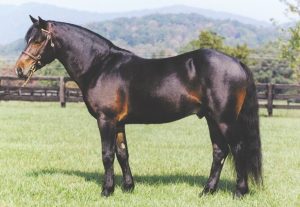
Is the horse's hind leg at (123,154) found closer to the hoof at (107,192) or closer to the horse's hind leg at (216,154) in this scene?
the hoof at (107,192)

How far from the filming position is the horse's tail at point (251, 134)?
6.19 meters

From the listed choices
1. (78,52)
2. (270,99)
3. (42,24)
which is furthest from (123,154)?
(270,99)

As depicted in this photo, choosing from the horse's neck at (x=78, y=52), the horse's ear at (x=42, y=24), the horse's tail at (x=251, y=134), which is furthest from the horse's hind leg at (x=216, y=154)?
the horse's ear at (x=42, y=24)

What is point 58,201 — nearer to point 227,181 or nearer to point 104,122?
point 104,122

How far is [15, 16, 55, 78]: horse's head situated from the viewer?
20.4 ft

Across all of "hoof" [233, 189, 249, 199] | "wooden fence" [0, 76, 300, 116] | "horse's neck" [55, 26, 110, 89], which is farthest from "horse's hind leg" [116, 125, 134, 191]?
"wooden fence" [0, 76, 300, 116]

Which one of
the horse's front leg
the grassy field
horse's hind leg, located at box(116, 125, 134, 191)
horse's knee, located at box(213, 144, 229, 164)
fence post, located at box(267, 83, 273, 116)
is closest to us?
the grassy field

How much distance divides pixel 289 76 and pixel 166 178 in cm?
6307

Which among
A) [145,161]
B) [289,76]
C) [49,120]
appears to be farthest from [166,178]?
[289,76]

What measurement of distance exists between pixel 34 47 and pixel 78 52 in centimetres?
58

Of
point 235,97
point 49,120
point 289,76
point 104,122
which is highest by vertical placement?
point 235,97

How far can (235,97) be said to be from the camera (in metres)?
5.98

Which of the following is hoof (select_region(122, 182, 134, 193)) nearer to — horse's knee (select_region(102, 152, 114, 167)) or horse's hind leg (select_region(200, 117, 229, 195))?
horse's knee (select_region(102, 152, 114, 167))

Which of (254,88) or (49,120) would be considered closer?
(254,88)
